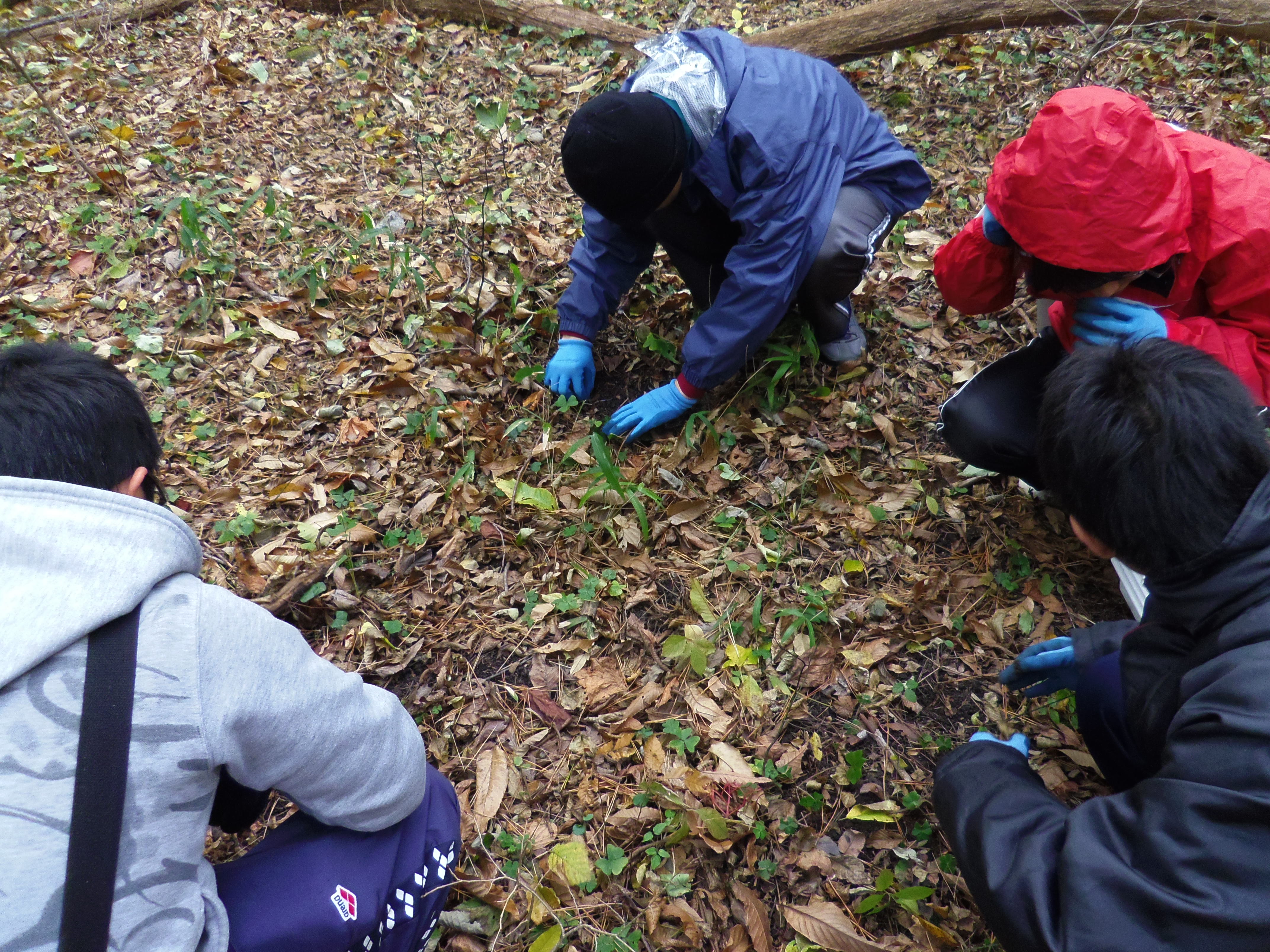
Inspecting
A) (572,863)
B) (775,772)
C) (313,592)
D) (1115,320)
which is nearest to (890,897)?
(775,772)

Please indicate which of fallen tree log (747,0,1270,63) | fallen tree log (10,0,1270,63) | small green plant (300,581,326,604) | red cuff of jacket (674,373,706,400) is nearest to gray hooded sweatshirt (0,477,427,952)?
small green plant (300,581,326,604)

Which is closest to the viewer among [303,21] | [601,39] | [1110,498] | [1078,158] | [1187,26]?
[1110,498]

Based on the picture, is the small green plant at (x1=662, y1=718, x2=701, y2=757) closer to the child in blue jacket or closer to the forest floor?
the forest floor

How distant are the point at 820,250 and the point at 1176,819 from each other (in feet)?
6.65

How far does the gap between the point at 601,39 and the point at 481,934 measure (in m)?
4.99

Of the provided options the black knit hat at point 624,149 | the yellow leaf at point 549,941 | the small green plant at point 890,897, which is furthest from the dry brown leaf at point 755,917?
→ the black knit hat at point 624,149

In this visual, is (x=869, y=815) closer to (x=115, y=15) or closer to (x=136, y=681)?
(x=136, y=681)

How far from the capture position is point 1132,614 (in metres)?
2.34

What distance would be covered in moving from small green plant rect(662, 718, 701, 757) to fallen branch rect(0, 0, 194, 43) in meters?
6.21

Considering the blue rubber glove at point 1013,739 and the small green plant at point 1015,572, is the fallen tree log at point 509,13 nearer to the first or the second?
the small green plant at point 1015,572

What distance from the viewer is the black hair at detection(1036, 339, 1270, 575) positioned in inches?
54.0

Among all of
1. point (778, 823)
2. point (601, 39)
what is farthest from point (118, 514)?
point (601, 39)

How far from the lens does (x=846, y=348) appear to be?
9.81 ft

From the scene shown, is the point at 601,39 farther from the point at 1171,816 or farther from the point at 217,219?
the point at 1171,816
